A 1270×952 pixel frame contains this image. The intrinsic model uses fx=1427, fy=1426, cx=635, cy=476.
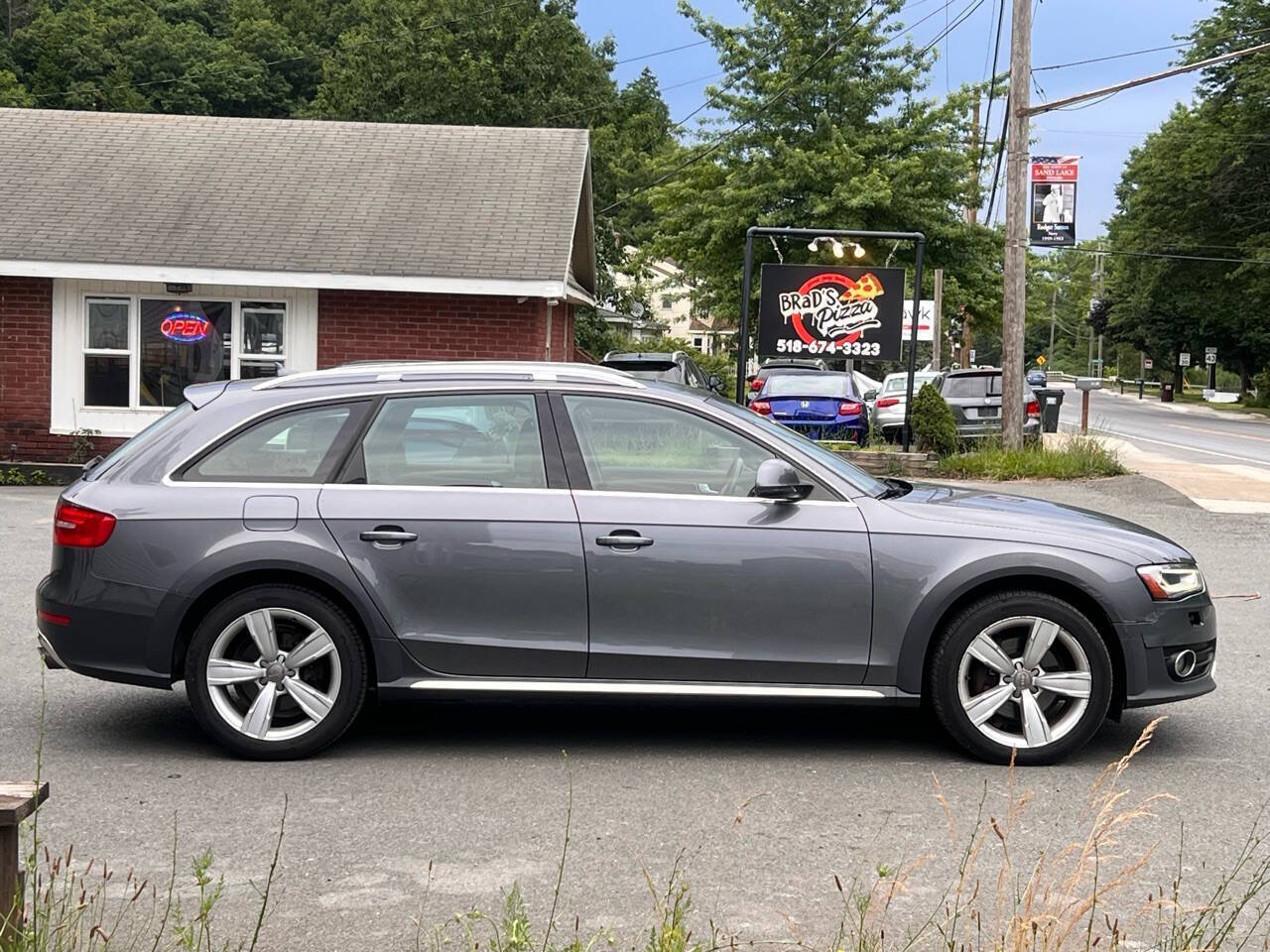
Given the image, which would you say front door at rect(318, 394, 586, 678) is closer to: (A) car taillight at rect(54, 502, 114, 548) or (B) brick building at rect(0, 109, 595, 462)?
(A) car taillight at rect(54, 502, 114, 548)

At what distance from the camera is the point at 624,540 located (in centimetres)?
569

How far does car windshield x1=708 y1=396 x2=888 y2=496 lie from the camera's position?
595 centimetres

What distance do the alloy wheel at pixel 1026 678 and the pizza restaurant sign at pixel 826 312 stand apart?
1459cm

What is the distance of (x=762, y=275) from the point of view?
20234 millimetres

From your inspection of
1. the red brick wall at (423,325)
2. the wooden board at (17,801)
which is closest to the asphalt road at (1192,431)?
the red brick wall at (423,325)

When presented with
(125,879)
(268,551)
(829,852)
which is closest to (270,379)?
(268,551)

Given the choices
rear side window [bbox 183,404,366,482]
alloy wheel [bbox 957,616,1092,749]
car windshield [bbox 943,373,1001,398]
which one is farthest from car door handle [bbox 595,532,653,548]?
car windshield [bbox 943,373,1001,398]

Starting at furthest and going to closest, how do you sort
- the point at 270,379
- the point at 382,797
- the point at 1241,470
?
the point at 1241,470 → the point at 270,379 → the point at 382,797

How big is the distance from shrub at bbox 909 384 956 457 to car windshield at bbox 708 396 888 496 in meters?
14.0

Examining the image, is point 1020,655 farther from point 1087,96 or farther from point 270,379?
point 1087,96

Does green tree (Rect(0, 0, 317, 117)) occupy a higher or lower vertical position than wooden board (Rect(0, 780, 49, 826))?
higher

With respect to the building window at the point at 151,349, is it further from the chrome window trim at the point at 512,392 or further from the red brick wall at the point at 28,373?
the chrome window trim at the point at 512,392

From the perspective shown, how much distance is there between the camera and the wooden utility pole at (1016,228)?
67.5 ft

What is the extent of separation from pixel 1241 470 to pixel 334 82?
138ft
